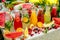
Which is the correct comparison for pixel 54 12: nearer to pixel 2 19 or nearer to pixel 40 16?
pixel 40 16

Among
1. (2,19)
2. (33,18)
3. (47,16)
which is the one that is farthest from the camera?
(47,16)

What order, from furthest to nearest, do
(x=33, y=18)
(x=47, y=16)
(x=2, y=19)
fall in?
(x=47, y=16) < (x=33, y=18) < (x=2, y=19)

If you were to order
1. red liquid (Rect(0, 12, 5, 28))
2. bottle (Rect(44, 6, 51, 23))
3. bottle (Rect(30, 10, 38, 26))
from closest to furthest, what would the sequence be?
red liquid (Rect(0, 12, 5, 28)) → bottle (Rect(30, 10, 38, 26)) → bottle (Rect(44, 6, 51, 23))

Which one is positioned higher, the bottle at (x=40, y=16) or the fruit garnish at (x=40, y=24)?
the bottle at (x=40, y=16)

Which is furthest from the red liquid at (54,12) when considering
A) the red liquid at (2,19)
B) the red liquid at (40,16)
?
the red liquid at (2,19)

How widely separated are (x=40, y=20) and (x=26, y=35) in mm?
261

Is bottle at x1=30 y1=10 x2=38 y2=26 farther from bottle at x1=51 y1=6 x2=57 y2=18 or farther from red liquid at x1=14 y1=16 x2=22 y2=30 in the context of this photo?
bottle at x1=51 y1=6 x2=57 y2=18

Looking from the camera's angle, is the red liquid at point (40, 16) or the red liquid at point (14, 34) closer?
the red liquid at point (14, 34)

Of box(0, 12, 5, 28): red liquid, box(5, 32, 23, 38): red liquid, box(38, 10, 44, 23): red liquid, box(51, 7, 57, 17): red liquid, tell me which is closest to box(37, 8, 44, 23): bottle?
box(38, 10, 44, 23): red liquid

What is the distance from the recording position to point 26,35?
165 centimetres

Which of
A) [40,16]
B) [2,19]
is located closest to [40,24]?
[40,16]

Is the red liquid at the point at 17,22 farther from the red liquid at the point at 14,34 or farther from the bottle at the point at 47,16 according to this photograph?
the bottle at the point at 47,16

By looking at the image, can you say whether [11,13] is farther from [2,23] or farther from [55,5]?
[55,5]

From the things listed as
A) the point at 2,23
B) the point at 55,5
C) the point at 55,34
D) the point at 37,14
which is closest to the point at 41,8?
the point at 37,14
